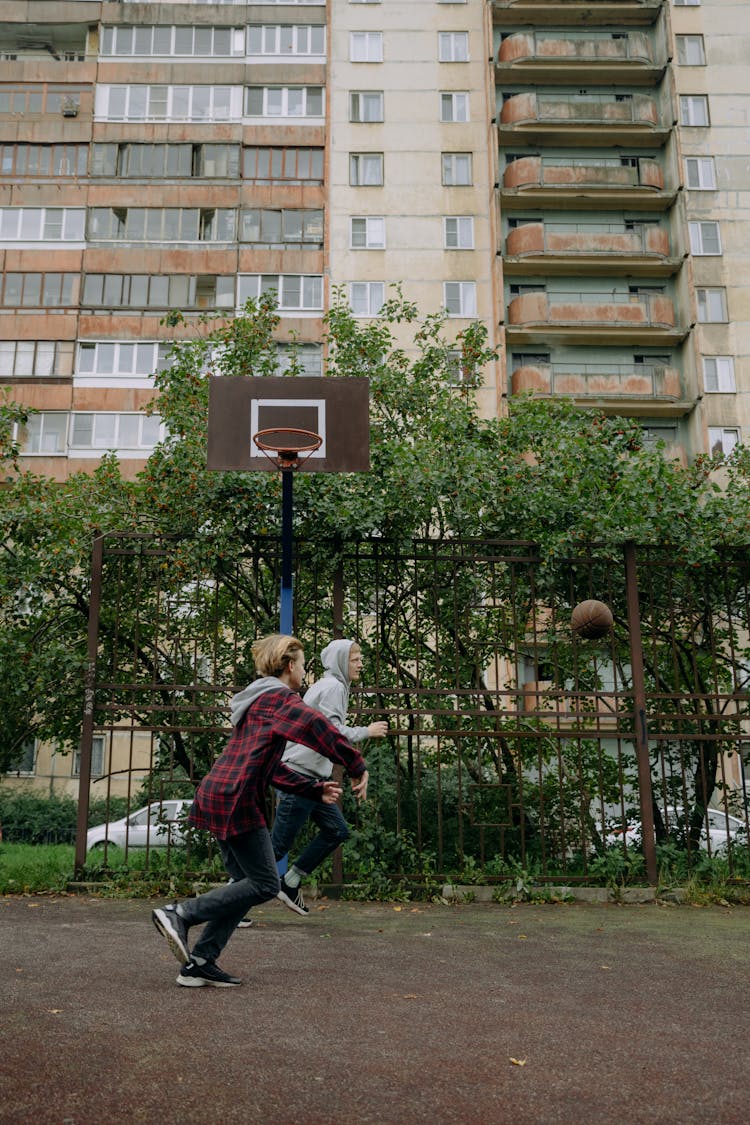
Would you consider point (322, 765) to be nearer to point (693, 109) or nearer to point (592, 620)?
point (592, 620)

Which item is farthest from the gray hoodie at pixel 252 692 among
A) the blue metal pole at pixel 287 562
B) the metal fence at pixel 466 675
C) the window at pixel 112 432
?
the window at pixel 112 432

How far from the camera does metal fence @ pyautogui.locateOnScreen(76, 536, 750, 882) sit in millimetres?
8883

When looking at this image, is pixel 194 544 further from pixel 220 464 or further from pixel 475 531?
pixel 475 531

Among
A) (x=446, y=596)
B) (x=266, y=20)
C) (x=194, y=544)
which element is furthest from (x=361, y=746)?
(x=266, y=20)

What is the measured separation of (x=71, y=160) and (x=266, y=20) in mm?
8352

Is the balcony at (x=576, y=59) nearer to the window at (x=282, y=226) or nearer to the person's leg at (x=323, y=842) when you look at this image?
the window at (x=282, y=226)

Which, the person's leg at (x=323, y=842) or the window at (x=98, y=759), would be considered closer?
the person's leg at (x=323, y=842)

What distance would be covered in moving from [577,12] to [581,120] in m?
4.67

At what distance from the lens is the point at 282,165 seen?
3219 cm

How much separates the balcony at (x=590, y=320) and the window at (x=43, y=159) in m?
14.8

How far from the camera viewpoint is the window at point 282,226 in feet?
103

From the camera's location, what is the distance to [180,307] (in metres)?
30.2

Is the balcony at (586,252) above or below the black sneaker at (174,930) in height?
above

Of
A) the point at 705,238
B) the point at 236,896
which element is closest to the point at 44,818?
the point at 236,896
